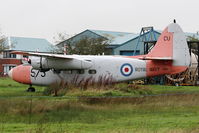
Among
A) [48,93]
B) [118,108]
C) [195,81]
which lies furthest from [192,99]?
[195,81]

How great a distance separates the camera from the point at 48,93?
85.0ft

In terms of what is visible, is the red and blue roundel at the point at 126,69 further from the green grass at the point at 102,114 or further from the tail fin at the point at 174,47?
the green grass at the point at 102,114

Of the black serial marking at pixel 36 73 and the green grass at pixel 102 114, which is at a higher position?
the black serial marking at pixel 36 73

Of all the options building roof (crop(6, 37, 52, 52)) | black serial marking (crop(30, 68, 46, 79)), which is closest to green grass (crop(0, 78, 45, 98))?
black serial marking (crop(30, 68, 46, 79))

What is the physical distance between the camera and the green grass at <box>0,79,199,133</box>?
1438cm

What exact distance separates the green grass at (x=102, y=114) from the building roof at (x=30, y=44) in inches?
3292

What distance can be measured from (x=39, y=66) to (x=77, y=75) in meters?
2.64

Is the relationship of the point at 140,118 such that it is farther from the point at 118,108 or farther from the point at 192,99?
the point at 192,99

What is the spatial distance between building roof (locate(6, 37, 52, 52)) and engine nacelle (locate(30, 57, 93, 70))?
245 ft

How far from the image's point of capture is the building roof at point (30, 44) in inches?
4179

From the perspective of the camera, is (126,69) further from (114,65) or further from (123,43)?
(123,43)

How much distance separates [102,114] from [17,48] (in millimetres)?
89115

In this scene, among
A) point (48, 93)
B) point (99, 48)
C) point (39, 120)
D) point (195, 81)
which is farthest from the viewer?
point (99, 48)

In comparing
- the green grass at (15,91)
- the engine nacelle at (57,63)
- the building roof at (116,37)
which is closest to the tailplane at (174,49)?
the engine nacelle at (57,63)
